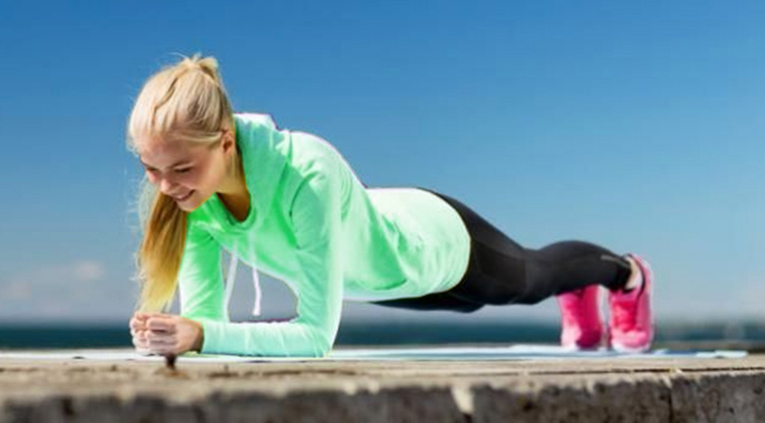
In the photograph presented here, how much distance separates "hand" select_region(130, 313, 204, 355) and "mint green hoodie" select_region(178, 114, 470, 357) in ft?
0.27

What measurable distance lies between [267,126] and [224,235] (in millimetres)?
460

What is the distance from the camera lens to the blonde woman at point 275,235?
302 centimetres

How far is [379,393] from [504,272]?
9.29ft

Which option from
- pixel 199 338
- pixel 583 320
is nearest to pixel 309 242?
pixel 199 338

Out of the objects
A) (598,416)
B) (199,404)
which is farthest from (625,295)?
(199,404)

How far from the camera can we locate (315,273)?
10.4 ft

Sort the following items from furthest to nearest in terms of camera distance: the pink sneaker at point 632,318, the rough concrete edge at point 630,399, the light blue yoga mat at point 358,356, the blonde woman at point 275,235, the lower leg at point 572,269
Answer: the pink sneaker at point 632,318, the lower leg at point 572,269, the blonde woman at point 275,235, the light blue yoga mat at point 358,356, the rough concrete edge at point 630,399

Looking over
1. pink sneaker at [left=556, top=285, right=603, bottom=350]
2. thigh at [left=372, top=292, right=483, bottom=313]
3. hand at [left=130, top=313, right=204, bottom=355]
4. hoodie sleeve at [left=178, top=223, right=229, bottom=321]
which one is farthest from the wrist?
pink sneaker at [left=556, top=285, right=603, bottom=350]

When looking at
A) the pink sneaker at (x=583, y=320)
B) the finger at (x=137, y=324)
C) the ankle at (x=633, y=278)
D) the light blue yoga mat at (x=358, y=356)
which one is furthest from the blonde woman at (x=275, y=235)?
the ankle at (x=633, y=278)

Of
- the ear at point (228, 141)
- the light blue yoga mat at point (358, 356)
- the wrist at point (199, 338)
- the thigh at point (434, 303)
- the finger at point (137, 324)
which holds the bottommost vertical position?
the light blue yoga mat at point (358, 356)

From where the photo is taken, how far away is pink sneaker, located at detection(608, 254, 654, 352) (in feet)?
17.3

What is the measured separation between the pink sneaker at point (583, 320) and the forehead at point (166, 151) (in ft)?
8.99

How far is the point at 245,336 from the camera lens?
2916mm

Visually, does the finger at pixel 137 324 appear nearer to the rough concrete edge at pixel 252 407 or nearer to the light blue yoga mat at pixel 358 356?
the light blue yoga mat at pixel 358 356
